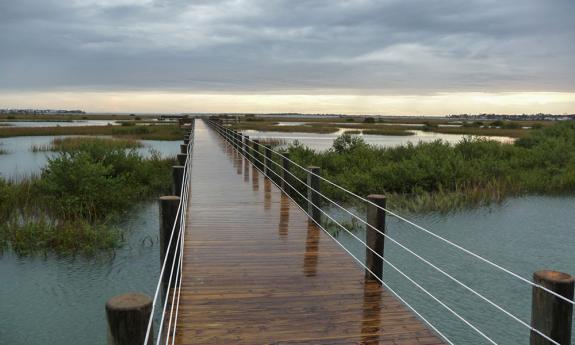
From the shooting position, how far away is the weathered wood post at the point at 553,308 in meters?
2.99

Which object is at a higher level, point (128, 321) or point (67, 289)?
point (128, 321)

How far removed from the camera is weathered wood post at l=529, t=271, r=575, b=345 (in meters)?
2.99

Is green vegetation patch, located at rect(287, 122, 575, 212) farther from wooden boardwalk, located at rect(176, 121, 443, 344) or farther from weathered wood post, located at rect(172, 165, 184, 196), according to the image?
wooden boardwalk, located at rect(176, 121, 443, 344)

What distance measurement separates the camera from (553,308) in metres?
3.06

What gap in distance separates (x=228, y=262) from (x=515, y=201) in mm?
15883

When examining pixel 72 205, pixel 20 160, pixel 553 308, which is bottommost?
pixel 72 205

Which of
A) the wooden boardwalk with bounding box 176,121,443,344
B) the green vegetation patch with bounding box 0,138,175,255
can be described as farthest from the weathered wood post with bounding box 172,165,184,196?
the green vegetation patch with bounding box 0,138,175,255

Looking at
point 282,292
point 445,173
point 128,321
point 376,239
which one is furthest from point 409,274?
point 445,173

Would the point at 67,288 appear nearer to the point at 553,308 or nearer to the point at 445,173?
the point at 553,308

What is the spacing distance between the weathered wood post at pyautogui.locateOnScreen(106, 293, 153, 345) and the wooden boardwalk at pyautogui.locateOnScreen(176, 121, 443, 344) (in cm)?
155

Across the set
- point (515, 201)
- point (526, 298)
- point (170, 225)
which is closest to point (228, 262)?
point (170, 225)

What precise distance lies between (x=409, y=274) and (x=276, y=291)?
630cm

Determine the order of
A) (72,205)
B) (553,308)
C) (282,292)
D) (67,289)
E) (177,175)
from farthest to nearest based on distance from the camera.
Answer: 1. (72,205)
2. (67,289)
3. (177,175)
4. (282,292)
5. (553,308)

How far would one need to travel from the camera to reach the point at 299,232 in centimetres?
820
